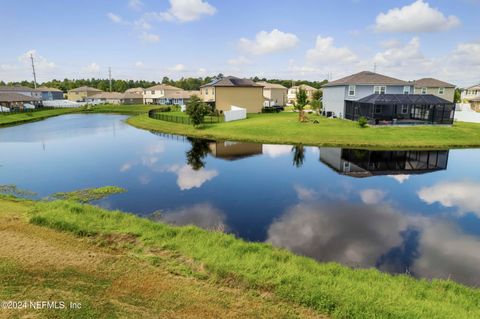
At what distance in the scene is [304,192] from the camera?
1927 cm

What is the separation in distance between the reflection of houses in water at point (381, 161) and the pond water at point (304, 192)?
0.31 feet

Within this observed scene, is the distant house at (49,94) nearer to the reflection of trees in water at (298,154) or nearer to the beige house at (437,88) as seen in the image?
the reflection of trees in water at (298,154)

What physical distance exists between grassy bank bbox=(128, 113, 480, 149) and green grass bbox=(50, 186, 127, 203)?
68.0ft

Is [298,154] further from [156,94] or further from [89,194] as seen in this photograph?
[156,94]

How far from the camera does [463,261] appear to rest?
1188 cm

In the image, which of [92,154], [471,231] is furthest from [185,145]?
[471,231]

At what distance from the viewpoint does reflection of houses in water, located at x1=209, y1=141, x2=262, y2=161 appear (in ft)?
99.1

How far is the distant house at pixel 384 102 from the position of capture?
139 feet

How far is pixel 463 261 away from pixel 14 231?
17.2 meters

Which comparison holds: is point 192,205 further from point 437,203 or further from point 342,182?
point 437,203

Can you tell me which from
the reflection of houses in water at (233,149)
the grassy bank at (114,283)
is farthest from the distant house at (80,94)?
the grassy bank at (114,283)

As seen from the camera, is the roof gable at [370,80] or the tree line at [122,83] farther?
the tree line at [122,83]

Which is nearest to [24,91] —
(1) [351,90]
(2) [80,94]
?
(2) [80,94]

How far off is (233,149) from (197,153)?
13.5ft
